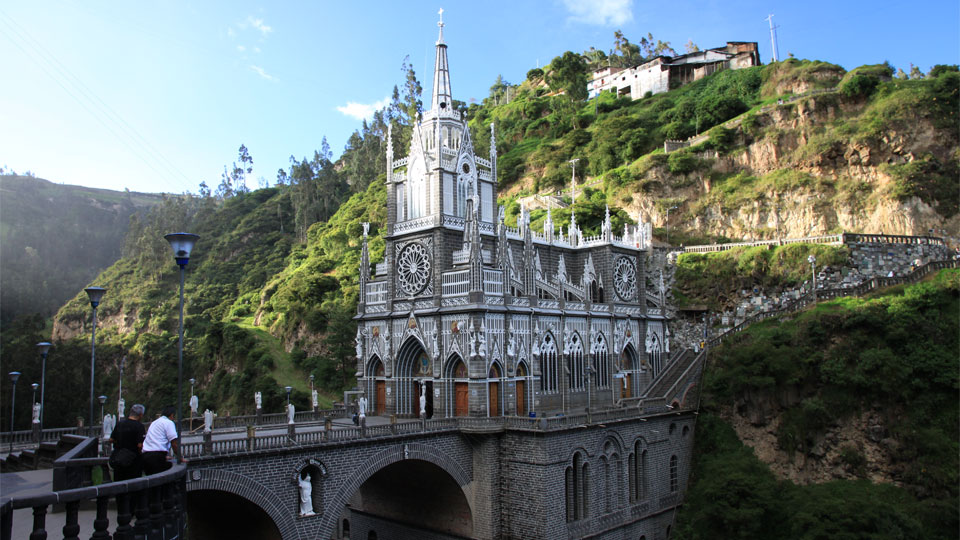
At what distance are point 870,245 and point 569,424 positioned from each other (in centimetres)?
2652

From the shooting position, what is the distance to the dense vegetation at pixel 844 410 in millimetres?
27875

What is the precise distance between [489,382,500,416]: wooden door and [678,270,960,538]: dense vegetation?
10.8 metres

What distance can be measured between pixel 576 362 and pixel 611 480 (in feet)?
22.5

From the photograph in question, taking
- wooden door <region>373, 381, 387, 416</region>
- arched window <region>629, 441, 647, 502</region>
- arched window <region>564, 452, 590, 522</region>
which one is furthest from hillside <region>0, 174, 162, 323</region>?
arched window <region>629, 441, 647, 502</region>

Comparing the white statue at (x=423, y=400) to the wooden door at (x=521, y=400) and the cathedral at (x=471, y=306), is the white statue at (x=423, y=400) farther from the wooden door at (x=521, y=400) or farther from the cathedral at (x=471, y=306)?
the wooden door at (x=521, y=400)

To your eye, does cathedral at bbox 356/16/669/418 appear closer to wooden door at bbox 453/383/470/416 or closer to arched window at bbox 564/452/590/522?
wooden door at bbox 453/383/470/416

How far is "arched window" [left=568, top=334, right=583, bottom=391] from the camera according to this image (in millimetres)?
35312

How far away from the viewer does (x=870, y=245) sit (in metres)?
41.4

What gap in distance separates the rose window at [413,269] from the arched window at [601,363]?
11377mm

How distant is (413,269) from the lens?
32969 mm

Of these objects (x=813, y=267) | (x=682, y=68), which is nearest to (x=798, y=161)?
(x=813, y=267)

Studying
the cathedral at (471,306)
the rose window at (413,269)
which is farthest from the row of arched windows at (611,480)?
the rose window at (413,269)

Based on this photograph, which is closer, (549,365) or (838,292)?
(549,365)

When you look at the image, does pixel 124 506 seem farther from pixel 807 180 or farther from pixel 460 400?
pixel 807 180
